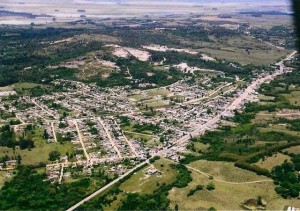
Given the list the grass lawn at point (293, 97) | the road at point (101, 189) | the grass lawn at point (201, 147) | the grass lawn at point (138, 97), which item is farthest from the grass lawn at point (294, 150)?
the grass lawn at point (138, 97)

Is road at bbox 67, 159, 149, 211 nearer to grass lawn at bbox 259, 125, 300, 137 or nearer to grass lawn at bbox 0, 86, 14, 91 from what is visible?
grass lawn at bbox 259, 125, 300, 137

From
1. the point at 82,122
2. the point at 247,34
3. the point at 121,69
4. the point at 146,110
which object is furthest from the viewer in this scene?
the point at 247,34

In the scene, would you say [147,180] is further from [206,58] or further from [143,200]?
[206,58]

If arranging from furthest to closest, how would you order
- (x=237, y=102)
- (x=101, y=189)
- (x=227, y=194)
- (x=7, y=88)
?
(x=7, y=88) < (x=237, y=102) < (x=101, y=189) < (x=227, y=194)

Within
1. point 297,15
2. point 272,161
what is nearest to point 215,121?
point 272,161

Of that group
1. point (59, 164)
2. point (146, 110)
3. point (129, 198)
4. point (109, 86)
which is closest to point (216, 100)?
point (146, 110)

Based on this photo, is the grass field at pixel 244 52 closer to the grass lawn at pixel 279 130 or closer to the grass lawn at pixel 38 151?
the grass lawn at pixel 279 130

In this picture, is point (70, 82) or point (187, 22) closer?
point (70, 82)

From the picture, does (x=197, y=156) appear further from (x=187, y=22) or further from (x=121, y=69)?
(x=187, y=22)
